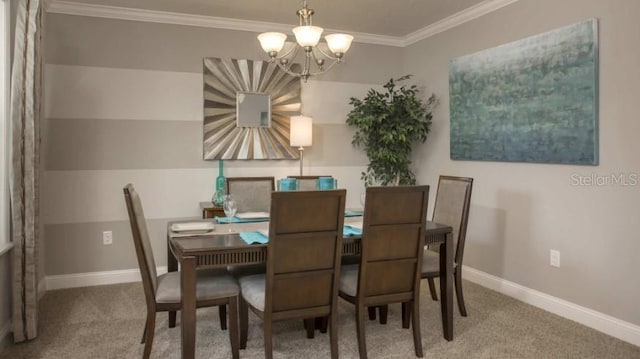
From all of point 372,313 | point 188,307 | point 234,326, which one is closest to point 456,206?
point 372,313

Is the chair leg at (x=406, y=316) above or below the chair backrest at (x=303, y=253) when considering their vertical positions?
below

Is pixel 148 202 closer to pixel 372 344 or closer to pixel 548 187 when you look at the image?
pixel 372 344

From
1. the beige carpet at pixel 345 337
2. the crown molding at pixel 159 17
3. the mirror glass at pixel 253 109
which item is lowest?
the beige carpet at pixel 345 337

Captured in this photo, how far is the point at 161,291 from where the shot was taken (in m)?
2.44

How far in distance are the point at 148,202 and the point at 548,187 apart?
339cm

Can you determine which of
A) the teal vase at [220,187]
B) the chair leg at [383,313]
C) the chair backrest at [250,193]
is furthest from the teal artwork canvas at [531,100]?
the teal vase at [220,187]

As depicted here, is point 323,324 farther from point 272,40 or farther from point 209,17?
point 209,17

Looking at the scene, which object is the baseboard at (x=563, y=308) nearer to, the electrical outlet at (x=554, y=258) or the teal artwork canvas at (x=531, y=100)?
the electrical outlet at (x=554, y=258)

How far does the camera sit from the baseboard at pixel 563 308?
286 cm

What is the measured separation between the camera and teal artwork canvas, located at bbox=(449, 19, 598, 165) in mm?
3051

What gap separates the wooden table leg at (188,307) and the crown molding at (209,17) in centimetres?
271

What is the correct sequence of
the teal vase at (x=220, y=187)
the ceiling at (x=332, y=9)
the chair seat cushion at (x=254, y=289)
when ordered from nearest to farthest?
Result: the chair seat cushion at (x=254, y=289) → the ceiling at (x=332, y=9) → the teal vase at (x=220, y=187)

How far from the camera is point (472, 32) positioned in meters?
4.04

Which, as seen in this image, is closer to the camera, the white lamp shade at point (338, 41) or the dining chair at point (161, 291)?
the dining chair at point (161, 291)
